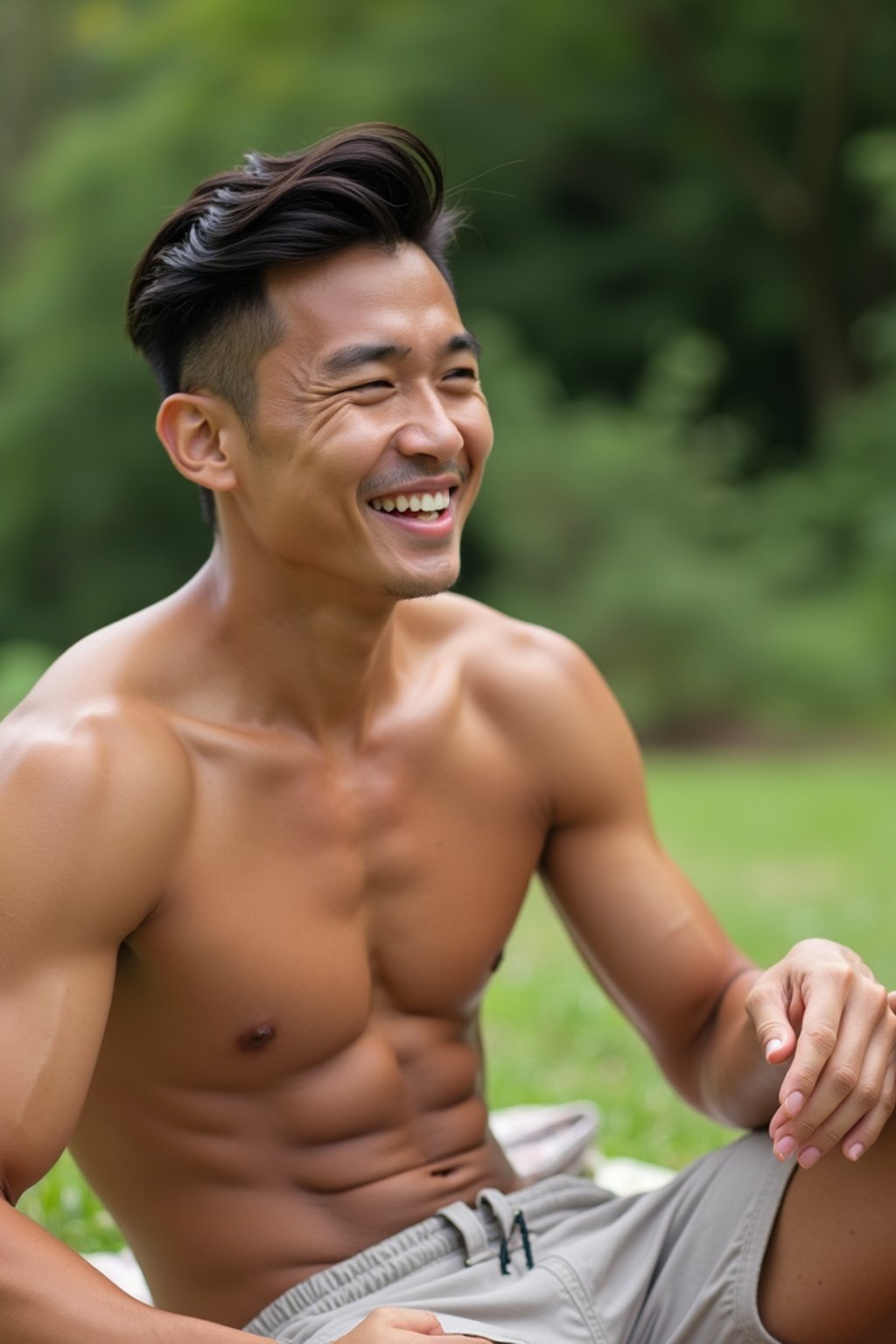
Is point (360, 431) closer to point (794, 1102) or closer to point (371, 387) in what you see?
point (371, 387)

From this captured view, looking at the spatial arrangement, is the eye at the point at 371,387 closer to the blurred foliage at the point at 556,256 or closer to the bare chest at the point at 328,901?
the bare chest at the point at 328,901

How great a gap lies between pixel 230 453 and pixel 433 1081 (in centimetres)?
94

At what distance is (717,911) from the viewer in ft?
23.3

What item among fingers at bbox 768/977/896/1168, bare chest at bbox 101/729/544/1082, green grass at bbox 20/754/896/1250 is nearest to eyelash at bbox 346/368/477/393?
bare chest at bbox 101/729/544/1082

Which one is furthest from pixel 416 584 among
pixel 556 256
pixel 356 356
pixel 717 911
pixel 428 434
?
pixel 556 256

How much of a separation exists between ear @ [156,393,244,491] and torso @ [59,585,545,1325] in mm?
340

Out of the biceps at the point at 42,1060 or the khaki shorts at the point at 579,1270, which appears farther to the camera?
the khaki shorts at the point at 579,1270

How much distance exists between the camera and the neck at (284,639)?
2.51 meters

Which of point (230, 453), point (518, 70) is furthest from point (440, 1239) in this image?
point (518, 70)

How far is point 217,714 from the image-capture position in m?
2.48

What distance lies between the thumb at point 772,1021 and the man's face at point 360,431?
0.68 m

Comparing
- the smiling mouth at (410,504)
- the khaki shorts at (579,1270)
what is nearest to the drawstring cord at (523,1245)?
the khaki shorts at (579,1270)

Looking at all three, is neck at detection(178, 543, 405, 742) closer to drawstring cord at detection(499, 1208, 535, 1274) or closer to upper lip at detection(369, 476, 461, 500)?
upper lip at detection(369, 476, 461, 500)

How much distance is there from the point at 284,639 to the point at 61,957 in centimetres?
60
